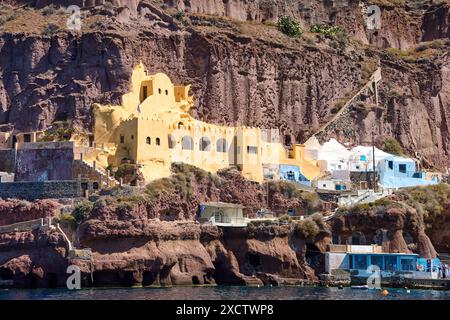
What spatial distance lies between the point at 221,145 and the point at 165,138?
600cm

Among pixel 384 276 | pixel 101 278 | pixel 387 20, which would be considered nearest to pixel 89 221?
pixel 101 278

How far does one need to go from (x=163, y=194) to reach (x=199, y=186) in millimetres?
4913

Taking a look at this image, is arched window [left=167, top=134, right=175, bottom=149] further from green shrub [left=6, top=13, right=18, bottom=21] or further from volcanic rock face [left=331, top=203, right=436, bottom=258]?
green shrub [left=6, top=13, right=18, bottom=21]

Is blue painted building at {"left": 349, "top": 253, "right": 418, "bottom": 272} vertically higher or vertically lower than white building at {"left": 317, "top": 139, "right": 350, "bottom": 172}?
lower

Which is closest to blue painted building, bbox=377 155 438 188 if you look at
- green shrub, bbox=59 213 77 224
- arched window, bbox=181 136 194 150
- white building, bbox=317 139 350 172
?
white building, bbox=317 139 350 172

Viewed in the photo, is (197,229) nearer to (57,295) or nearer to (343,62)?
(57,295)

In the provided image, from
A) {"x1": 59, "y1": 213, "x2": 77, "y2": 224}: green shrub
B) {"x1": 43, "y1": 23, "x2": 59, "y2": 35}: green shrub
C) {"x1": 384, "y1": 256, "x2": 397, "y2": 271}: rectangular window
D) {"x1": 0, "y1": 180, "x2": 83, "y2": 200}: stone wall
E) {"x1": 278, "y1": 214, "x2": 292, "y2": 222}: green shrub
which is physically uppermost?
{"x1": 43, "y1": 23, "x2": 59, "y2": 35}: green shrub

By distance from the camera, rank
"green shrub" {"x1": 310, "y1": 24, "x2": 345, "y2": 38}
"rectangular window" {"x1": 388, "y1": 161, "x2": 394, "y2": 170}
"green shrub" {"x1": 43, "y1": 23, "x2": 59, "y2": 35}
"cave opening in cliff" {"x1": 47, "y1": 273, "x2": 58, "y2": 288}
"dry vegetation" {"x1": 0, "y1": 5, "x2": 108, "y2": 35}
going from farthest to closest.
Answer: "green shrub" {"x1": 310, "y1": 24, "x2": 345, "y2": 38}
"rectangular window" {"x1": 388, "y1": 161, "x2": 394, "y2": 170}
"dry vegetation" {"x1": 0, "y1": 5, "x2": 108, "y2": 35}
"green shrub" {"x1": 43, "y1": 23, "x2": 59, "y2": 35}
"cave opening in cliff" {"x1": 47, "y1": 273, "x2": 58, "y2": 288}

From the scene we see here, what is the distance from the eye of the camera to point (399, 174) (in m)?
91.5

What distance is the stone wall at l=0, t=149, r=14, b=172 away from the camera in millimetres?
79625

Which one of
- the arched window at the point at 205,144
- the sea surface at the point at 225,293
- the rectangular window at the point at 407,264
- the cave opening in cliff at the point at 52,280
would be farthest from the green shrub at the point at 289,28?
the cave opening in cliff at the point at 52,280

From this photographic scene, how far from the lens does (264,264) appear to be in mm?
74000

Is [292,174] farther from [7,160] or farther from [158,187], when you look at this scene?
[7,160]

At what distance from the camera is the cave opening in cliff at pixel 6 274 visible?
223 feet
